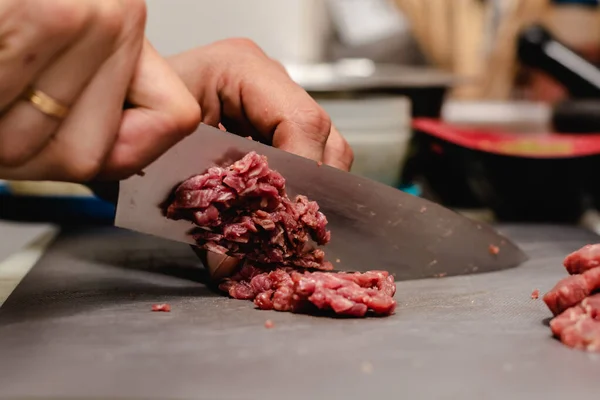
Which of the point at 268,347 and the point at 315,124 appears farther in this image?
the point at 315,124

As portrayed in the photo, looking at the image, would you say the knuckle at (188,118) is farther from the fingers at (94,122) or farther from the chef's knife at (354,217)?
the chef's knife at (354,217)

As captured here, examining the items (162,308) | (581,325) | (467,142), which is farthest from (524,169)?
(162,308)

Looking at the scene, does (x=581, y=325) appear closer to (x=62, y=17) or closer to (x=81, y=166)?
(x=81, y=166)

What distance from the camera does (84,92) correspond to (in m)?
1.53

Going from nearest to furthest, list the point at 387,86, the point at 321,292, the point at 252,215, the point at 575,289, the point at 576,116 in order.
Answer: the point at 575,289 < the point at 321,292 < the point at 252,215 < the point at 387,86 < the point at 576,116

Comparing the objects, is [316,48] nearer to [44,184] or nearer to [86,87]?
[44,184]

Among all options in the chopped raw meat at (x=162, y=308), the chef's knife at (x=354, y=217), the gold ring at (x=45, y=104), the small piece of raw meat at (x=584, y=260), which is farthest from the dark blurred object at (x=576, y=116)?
the gold ring at (x=45, y=104)

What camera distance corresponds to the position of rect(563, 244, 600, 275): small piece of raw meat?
5.90 ft

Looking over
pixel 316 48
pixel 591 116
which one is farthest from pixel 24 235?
pixel 316 48

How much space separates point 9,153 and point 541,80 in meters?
6.22

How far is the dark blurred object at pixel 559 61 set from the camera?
3941 millimetres

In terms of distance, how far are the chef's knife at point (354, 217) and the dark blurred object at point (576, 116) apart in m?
1.38

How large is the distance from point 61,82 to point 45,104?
0.17ft

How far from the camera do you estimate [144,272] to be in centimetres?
243
